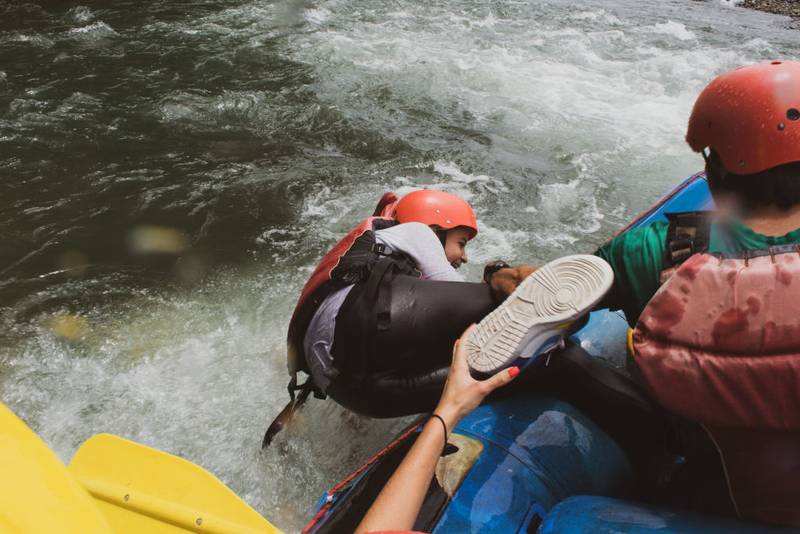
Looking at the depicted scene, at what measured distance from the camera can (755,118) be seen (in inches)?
54.9

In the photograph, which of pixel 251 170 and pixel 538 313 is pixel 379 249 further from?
pixel 251 170

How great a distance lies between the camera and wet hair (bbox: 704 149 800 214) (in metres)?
1.36

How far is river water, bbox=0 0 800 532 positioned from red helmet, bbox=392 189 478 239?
112 centimetres

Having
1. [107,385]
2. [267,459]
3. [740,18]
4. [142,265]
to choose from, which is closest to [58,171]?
[142,265]

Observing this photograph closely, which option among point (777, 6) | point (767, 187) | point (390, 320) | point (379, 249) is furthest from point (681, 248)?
point (777, 6)

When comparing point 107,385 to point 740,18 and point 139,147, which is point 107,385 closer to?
point 139,147

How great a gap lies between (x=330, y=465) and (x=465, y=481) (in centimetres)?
114

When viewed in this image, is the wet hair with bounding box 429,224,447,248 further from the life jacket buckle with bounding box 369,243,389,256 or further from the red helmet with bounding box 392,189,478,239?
the life jacket buckle with bounding box 369,243,389,256

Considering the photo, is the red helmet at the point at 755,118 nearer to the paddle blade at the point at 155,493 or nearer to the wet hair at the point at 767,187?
the wet hair at the point at 767,187

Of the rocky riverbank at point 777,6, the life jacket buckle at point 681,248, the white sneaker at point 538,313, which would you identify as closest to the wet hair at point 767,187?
the life jacket buckle at point 681,248

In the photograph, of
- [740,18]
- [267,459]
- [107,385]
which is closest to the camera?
[267,459]

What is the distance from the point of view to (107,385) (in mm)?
3100

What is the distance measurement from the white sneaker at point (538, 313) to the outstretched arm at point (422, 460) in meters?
0.11

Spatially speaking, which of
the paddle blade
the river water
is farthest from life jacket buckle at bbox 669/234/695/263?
the river water
